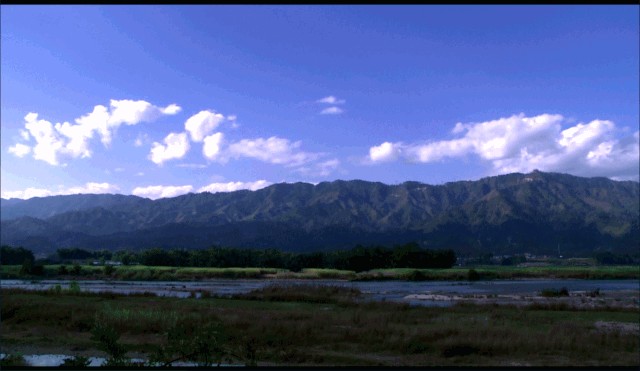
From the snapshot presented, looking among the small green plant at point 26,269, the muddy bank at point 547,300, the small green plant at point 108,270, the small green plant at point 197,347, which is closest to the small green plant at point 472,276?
the muddy bank at point 547,300

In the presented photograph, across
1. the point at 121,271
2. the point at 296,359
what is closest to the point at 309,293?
the point at 296,359

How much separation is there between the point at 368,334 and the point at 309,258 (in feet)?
402

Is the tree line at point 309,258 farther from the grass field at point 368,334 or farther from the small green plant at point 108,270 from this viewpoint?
the grass field at point 368,334

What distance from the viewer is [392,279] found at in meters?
118

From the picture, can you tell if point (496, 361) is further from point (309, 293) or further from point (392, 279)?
point (392, 279)

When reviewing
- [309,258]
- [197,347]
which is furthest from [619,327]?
[309,258]

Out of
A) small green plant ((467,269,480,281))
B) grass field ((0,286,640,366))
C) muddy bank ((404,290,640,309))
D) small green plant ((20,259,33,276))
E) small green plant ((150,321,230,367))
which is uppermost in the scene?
small green plant ((150,321,230,367))

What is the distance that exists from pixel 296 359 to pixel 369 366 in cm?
362

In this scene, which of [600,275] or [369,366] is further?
[600,275]

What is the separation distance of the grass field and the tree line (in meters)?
99.0

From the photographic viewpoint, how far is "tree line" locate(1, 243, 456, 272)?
142250 millimetres

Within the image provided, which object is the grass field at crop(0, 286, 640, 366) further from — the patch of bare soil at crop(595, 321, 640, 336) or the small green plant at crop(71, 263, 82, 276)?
the small green plant at crop(71, 263, 82, 276)

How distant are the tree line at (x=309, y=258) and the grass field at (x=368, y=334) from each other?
3899 inches

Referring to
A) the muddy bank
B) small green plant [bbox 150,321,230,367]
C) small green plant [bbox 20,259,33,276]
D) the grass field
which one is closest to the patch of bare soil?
the grass field
